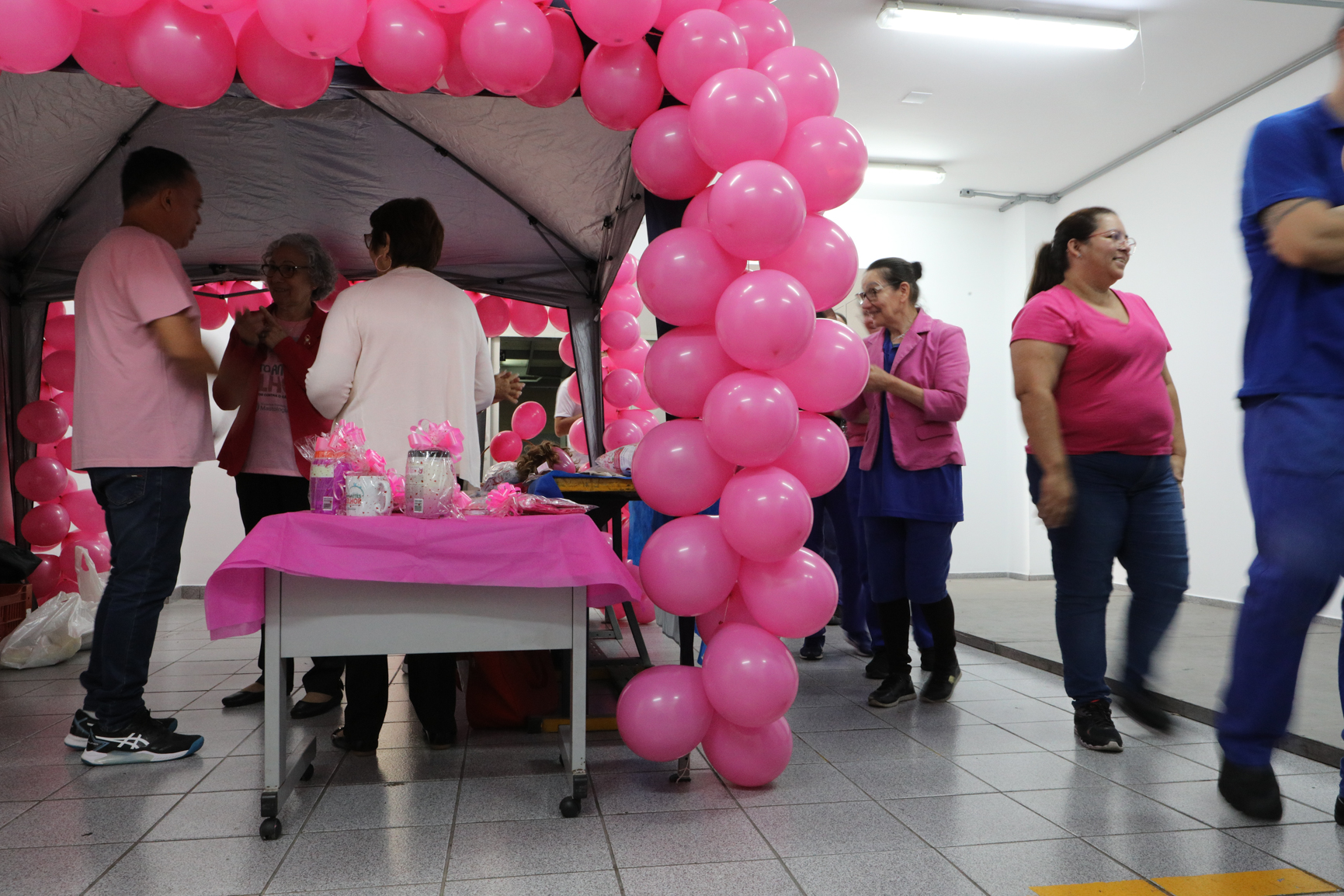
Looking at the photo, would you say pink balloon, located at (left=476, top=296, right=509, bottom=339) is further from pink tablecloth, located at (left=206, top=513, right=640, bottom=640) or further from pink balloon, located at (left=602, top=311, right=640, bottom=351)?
pink tablecloth, located at (left=206, top=513, right=640, bottom=640)

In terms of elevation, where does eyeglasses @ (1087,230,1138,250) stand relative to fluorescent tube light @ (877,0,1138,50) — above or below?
below

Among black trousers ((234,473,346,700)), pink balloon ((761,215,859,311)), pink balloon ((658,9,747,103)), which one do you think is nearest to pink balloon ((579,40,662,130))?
pink balloon ((658,9,747,103))

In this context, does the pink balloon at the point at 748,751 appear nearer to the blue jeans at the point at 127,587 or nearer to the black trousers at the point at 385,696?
the black trousers at the point at 385,696

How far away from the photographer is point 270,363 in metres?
3.01

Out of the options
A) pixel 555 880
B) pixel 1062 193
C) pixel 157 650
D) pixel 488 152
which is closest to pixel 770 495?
pixel 555 880

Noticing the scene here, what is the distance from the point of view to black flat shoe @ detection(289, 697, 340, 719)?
283 centimetres

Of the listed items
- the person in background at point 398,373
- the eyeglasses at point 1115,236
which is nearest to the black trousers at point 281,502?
the person in background at point 398,373

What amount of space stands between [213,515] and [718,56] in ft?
17.2

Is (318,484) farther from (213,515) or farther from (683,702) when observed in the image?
(213,515)

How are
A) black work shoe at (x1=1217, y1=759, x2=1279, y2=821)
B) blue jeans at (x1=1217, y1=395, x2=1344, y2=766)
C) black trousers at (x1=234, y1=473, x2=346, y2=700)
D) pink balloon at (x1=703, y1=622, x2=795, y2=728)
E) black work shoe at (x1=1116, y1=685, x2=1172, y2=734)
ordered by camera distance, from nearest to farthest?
blue jeans at (x1=1217, y1=395, x2=1344, y2=766) < black work shoe at (x1=1217, y1=759, x2=1279, y2=821) < pink balloon at (x1=703, y1=622, x2=795, y2=728) < black work shoe at (x1=1116, y1=685, x2=1172, y2=734) < black trousers at (x1=234, y1=473, x2=346, y2=700)

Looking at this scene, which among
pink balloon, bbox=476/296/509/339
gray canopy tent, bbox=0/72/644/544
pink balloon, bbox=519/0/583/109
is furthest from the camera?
pink balloon, bbox=476/296/509/339

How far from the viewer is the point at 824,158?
2.04 metres

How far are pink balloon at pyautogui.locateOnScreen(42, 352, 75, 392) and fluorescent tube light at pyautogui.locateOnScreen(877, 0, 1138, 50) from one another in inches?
180

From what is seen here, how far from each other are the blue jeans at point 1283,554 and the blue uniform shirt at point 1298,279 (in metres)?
0.05
